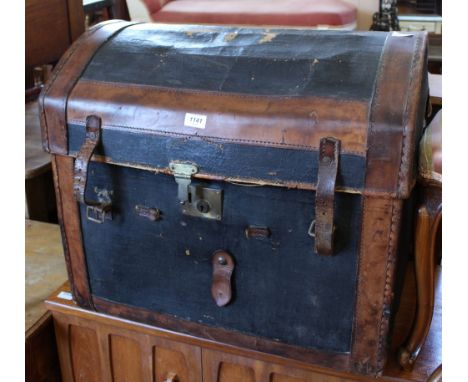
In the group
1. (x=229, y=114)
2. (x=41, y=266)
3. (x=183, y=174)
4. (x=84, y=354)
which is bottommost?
(x=84, y=354)

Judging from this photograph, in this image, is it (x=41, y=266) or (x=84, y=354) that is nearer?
(x=84, y=354)

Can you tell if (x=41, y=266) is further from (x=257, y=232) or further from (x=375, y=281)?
(x=375, y=281)

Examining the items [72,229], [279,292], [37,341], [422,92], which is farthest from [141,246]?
[422,92]

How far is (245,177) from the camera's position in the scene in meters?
0.95

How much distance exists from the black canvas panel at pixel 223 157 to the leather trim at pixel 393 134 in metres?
0.02

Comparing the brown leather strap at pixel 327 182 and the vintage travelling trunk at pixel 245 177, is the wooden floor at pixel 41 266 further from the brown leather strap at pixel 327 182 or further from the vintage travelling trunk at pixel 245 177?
the brown leather strap at pixel 327 182

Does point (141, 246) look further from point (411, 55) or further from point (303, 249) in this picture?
point (411, 55)

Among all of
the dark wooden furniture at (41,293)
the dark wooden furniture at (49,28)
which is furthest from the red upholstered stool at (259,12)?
the dark wooden furniture at (41,293)

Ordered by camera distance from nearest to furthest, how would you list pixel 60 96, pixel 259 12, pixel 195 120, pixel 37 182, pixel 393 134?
pixel 393 134 → pixel 195 120 → pixel 60 96 → pixel 37 182 → pixel 259 12

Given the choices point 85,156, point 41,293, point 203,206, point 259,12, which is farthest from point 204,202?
point 259,12

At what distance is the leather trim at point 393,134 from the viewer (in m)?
0.86

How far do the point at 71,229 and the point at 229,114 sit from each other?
0.43 m

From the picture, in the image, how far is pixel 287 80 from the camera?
97 cm
